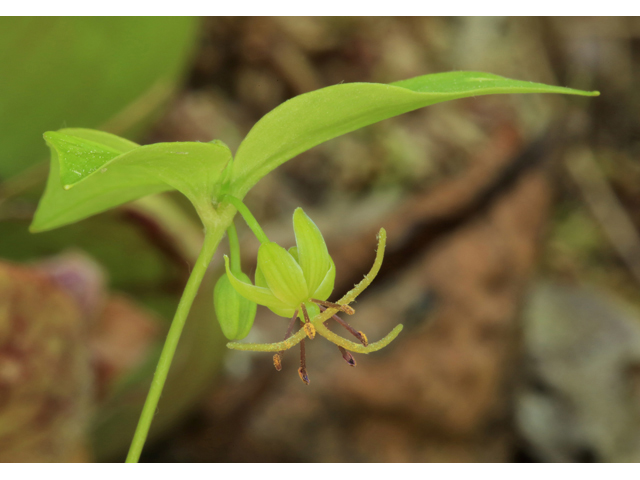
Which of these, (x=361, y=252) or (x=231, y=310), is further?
(x=361, y=252)

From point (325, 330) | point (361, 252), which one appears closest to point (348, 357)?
point (325, 330)

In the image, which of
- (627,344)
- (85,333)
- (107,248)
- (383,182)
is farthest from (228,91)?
(627,344)

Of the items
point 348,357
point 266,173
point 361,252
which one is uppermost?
point 266,173

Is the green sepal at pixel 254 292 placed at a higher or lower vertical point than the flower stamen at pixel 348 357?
higher

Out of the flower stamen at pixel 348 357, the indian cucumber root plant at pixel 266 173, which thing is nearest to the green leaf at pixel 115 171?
the indian cucumber root plant at pixel 266 173

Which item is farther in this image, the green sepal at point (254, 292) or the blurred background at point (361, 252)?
the blurred background at point (361, 252)

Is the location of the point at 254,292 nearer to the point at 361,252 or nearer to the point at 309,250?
the point at 309,250

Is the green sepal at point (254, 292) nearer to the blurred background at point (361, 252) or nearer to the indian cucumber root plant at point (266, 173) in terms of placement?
the indian cucumber root plant at point (266, 173)
